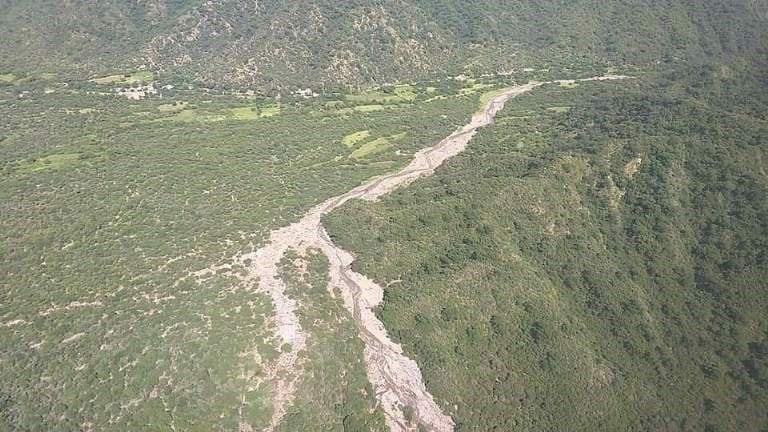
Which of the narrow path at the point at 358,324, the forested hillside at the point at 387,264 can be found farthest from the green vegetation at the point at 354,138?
the narrow path at the point at 358,324

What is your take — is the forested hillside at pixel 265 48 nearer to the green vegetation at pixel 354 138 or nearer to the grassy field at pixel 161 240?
the grassy field at pixel 161 240

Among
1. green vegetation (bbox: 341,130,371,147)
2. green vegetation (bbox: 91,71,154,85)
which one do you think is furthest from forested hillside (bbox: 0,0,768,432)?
green vegetation (bbox: 91,71,154,85)

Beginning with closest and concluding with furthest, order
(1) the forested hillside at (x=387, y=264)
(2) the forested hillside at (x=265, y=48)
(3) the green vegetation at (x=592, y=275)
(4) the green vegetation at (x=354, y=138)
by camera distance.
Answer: (1) the forested hillside at (x=387, y=264) → (3) the green vegetation at (x=592, y=275) → (4) the green vegetation at (x=354, y=138) → (2) the forested hillside at (x=265, y=48)

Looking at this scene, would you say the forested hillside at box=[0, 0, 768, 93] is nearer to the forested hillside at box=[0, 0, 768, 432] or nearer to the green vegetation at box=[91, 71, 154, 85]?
the green vegetation at box=[91, 71, 154, 85]

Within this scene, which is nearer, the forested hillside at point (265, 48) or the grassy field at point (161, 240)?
the grassy field at point (161, 240)

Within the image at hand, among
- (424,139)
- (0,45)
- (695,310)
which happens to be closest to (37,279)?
(424,139)

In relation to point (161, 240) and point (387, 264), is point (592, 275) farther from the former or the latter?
point (161, 240)
